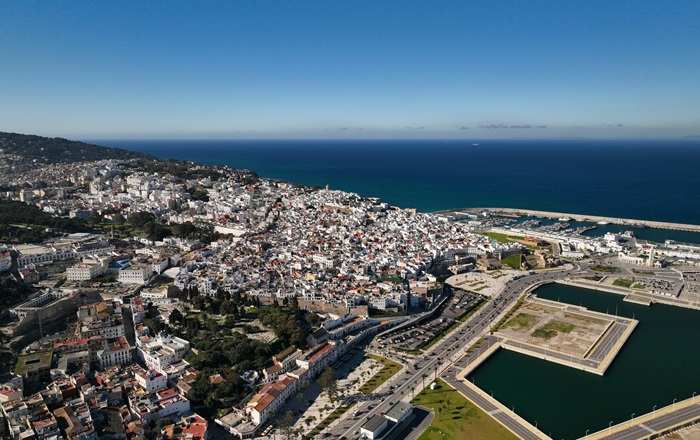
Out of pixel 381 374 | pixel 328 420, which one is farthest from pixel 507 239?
pixel 328 420

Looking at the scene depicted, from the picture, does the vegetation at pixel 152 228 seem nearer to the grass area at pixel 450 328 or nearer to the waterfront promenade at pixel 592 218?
the grass area at pixel 450 328

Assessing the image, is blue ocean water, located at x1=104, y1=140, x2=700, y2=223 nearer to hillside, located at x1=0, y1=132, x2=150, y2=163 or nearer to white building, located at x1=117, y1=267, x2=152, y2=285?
hillside, located at x1=0, y1=132, x2=150, y2=163

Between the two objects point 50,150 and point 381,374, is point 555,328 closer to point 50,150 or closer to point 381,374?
point 381,374

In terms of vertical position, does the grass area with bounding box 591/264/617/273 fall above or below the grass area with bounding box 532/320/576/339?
above

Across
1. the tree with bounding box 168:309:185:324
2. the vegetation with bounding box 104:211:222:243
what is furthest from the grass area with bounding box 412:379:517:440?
the vegetation with bounding box 104:211:222:243

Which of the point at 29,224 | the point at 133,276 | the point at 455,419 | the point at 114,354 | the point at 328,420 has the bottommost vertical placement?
the point at 455,419

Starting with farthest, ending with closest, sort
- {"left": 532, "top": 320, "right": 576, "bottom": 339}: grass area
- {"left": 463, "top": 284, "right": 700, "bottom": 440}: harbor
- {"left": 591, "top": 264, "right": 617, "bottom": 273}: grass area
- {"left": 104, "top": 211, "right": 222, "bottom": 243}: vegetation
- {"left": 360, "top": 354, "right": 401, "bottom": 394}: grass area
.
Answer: {"left": 104, "top": 211, "right": 222, "bottom": 243}: vegetation
{"left": 591, "top": 264, "right": 617, "bottom": 273}: grass area
{"left": 532, "top": 320, "right": 576, "bottom": 339}: grass area
{"left": 360, "top": 354, "right": 401, "bottom": 394}: grass area
{"left": 463, "top": 284, "right": 700, "bottom": 440}: harbor

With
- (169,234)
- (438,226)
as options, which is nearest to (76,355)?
(169,234)

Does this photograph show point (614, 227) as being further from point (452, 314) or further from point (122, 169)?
point (122, 169)
